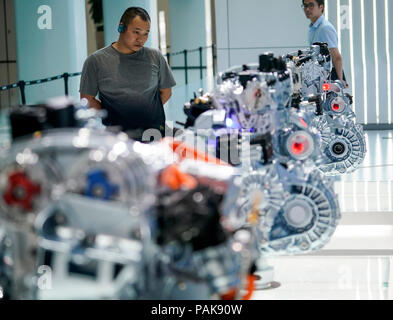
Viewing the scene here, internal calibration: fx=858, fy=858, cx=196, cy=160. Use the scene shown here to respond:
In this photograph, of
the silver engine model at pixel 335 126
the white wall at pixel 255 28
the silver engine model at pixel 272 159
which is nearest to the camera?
the silver engine model at pixel 272 159

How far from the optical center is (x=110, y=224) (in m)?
2.15

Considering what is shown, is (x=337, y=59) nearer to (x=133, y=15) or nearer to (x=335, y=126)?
(x=335, y=126)

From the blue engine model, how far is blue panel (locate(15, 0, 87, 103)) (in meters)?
7.23

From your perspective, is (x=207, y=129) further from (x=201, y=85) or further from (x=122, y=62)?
(x=201, y=85)

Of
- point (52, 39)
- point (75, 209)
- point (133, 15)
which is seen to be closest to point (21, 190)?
point (75, 209)

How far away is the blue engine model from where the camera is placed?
214 cm

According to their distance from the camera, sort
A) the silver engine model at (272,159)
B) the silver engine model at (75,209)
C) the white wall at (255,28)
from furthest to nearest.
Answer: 1. the white wall at (255,28)
2. the silver engine model at (272,159)
3. the silver engine model at (75,209)

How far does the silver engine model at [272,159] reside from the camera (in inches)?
150

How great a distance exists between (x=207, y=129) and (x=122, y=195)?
154 cm

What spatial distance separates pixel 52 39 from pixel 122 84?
15.7 ft

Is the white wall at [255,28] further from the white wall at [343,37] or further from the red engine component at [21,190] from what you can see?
the red engine component at [21,190]

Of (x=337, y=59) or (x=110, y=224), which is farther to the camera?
(x=337, y=59)

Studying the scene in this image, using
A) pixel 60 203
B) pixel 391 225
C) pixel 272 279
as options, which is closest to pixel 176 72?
pixel 391 225

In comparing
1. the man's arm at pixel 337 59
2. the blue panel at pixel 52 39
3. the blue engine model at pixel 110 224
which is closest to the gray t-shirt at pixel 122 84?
the blue engine model at pixel 110 224
